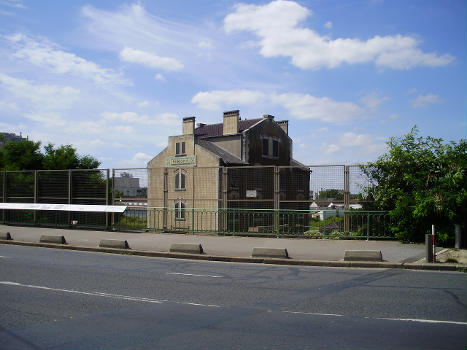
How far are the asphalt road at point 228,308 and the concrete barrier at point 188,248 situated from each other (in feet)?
7.63

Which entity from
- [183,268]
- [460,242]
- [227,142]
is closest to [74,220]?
[183,268]

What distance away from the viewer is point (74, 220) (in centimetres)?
2183

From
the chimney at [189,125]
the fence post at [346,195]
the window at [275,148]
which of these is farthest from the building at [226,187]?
the window at [275,148]

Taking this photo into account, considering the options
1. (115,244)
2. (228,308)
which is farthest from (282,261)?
(115,244)

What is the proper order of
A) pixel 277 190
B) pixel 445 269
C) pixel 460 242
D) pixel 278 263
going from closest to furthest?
pixel 445 269 < pixel 278 263 < pixel 460 242 < pixel 277 190

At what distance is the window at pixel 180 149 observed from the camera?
46156 mm

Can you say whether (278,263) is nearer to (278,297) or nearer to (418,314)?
(278,297)

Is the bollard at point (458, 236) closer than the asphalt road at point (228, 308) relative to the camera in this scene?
No

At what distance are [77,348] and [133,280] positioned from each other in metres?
4.50

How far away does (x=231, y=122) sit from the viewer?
50.5 metres

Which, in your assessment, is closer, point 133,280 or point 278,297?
point 278,297

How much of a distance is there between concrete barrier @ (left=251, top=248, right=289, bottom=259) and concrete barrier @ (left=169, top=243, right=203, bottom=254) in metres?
1.78

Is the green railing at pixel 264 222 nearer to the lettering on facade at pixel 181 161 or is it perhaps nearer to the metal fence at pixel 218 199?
the metal fence at pixel 218 199

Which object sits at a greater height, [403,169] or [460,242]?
[403,169]
